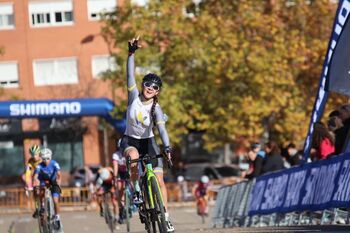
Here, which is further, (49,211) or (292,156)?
(292,156)

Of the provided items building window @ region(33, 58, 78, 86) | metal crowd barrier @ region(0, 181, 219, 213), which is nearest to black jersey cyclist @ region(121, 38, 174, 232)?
metal crowd barrier @ region(0, 181, 219, 213)

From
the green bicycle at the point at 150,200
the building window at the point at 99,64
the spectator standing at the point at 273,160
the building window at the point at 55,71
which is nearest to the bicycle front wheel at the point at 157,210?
the green bicycle at the point at 150,200

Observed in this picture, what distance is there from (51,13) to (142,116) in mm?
38292

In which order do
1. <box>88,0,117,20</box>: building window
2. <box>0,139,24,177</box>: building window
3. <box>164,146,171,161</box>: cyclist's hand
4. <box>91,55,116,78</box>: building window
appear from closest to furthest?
<box>164,146,171,161</box>: cyclist's hand → <box>88,0,117,20</box>: building window → <box>91,55,116,78</box>: building window → <box>0,139,24,177</box>: building window

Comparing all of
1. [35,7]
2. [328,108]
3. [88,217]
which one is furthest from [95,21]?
[88,217]

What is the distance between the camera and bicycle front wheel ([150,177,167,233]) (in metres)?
13.4

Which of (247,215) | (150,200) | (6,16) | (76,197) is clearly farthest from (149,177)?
(6,16)

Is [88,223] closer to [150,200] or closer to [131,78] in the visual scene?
[131,78]

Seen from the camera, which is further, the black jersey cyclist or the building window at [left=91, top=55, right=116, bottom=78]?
the building window at [left=91, top=55, right=116, bottom=78]

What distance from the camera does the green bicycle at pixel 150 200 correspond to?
1346cm

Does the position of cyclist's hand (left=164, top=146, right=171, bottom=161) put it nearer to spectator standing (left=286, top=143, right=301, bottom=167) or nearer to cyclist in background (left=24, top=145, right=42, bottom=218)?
cyclist in background (left=24, top=145, right=42, bottom=218)

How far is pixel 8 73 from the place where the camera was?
178 feet

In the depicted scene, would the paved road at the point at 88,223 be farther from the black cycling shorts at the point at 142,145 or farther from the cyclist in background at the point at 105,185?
the black cycling shorts at the point at 142,145

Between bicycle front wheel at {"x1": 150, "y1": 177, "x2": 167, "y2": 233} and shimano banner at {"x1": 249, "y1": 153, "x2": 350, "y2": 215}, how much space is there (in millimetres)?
3569
